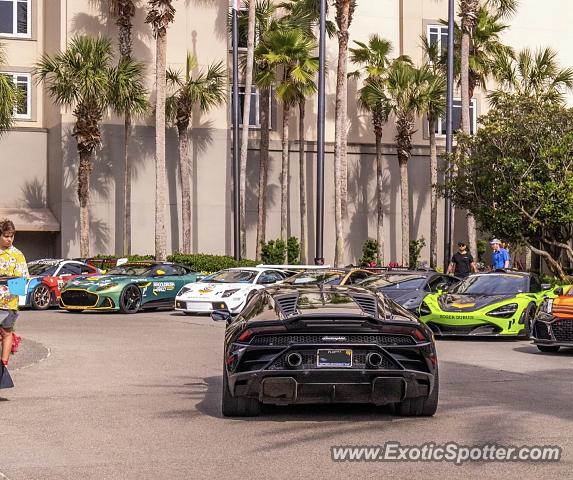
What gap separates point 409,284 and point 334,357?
44.7 ft

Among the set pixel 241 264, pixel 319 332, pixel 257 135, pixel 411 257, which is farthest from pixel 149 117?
pixel 319 332

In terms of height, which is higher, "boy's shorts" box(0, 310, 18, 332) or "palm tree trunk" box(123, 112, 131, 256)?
"palm tree trunk" box(123, 112, 131, 256)

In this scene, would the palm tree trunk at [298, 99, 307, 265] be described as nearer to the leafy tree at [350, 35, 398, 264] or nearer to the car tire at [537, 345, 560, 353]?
the leafy tree at [350, 35, 398, 264]

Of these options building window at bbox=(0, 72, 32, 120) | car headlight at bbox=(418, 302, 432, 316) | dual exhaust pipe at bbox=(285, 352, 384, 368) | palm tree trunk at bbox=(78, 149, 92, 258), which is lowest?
car headlight at bbox=(418, 302, 432, 316)

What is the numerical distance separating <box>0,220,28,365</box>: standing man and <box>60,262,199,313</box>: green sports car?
15.5m

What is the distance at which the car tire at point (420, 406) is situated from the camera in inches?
405

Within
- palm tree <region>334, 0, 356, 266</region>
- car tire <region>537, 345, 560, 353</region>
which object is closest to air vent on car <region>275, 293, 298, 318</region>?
car tire <region>537, 345, 560, 353</region>

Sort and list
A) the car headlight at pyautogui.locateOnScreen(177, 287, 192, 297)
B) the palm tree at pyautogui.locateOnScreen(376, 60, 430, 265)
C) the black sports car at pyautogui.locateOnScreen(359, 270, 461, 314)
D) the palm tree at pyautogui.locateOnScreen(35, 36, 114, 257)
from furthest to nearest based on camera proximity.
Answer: the palm tree at pyautogui.locateOnScreen(376, 60, 430, 265) → the palm tree at pyautogui.locateOnScreen(35, 36, 114, 257) → the car headlight at pyautogui.locateOnScreen(177, 287, 192, 297) → the black sports car at pyautogui.locateOnScreen(359, 270, 461, 314)

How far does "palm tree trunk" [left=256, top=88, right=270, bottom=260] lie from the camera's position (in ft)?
141

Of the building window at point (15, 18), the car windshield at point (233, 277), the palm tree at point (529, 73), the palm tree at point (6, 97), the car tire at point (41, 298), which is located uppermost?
the building window at point (15, 18)

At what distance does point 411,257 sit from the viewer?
4662 centimetres

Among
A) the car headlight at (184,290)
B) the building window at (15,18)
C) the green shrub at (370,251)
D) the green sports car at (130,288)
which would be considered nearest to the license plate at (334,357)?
the car headlight at (184,290)

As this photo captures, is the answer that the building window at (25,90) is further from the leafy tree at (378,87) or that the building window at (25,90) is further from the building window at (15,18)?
the leafy tree at (378,87)

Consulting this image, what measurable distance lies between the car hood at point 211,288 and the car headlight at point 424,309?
671 centimetres
